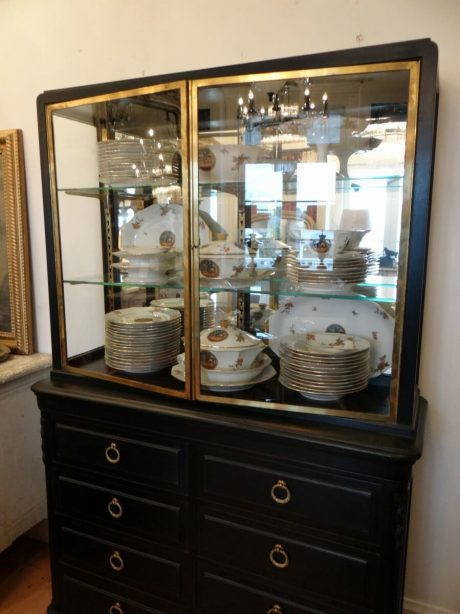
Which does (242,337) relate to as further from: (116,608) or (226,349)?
(116,608)

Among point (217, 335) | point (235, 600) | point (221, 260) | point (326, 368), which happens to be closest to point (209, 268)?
point (221, 260)

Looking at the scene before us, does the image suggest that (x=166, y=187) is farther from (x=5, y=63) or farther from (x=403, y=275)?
(x=5, y=63)

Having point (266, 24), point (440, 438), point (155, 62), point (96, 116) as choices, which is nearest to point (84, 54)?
point (155, 62)

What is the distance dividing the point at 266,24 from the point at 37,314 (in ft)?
4.58

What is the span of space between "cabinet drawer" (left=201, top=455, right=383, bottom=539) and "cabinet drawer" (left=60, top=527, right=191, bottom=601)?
0.30 metres

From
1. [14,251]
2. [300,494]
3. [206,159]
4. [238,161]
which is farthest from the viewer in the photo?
[14,251]

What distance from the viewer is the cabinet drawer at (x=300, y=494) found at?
1.15 metres

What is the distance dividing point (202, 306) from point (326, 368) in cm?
39

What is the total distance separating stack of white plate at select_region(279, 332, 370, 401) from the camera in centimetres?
128

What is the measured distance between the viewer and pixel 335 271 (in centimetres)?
130

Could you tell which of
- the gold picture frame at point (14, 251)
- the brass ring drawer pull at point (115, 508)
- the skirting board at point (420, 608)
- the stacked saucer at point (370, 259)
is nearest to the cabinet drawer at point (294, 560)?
Answer: the brass ring drawer pull at point (115, 508)

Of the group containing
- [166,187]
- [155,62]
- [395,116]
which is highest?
[155,62]

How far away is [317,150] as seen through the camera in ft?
4.38

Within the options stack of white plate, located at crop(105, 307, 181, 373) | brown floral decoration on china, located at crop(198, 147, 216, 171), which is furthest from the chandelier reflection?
stack of white plate, located at crop(105, 307, 181, 373)
